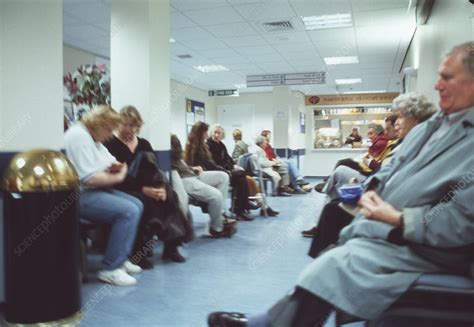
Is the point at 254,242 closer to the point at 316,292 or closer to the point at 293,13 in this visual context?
the point at 316,292

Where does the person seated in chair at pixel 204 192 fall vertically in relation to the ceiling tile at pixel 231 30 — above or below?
below

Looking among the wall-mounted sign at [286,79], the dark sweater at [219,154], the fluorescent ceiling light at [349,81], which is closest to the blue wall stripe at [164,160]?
the dark sweater at [219,154]

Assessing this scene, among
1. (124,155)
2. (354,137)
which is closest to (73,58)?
(124,155)

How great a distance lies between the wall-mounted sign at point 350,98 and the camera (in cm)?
1445

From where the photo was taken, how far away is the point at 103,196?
2916 millimetres

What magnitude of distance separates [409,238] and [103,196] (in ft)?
7.19

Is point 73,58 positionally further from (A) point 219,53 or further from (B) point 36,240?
(B) point 36,240

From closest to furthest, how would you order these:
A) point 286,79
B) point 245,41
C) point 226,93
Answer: point 245,41
point 286,79
point 226,93

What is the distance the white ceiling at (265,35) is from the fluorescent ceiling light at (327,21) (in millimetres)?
111

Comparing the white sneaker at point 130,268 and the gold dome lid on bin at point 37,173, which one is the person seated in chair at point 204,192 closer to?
the white sneaker at point 130,268

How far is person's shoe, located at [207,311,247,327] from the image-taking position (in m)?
1.50

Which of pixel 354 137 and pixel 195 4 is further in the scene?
pixel 354 137

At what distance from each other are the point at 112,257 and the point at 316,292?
1969 mm

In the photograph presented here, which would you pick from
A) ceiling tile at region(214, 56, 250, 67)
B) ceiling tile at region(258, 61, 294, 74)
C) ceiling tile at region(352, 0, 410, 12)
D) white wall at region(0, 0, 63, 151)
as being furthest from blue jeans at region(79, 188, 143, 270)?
ceiling tile at region(258, 61, 294, 74)
